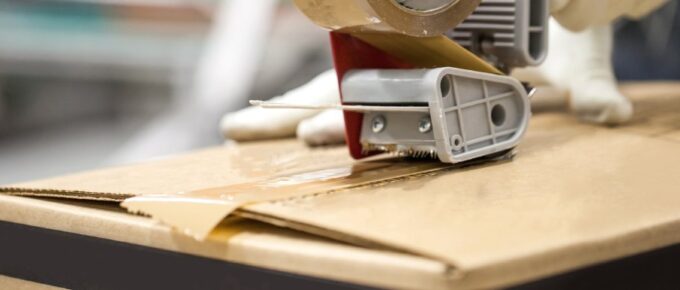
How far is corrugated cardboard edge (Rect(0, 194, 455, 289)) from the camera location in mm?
558

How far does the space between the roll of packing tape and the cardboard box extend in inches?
4.4

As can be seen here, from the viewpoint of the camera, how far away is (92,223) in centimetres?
75

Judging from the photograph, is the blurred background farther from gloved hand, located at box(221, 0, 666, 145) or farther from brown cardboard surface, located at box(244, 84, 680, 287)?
brown cardboard surface, located at box(244, 84, 680, 287)

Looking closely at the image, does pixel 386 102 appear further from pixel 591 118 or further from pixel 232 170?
pixel 591 118

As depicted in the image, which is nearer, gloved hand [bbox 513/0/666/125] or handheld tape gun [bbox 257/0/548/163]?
handheld tape gun [bbox 257/0/548/163]

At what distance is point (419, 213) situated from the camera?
0.66 m

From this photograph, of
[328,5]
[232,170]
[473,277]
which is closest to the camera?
[473,277]

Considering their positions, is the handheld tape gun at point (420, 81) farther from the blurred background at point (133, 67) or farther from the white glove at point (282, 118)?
the blurred background at point (133, 67)

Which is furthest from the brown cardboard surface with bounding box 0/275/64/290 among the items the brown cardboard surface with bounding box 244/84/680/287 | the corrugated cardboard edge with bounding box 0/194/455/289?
the brown cardboard surface with bounding box 244/84/680/287

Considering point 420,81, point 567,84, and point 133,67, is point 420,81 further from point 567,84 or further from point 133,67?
point 133,67

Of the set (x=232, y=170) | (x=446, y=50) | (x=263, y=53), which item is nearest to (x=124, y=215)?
(x=232, y=170)

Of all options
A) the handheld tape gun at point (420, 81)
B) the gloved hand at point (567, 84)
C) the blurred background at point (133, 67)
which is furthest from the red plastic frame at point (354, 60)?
the blurred background at point (133, 67)

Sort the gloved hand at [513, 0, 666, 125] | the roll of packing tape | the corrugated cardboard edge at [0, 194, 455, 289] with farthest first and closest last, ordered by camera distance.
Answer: the gloved hand at [513, 0, 666, 125] < the roll of packing tape < the corrugated cardboard edge at [0, 194, 455, 289]

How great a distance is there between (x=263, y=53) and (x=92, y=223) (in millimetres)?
2014
